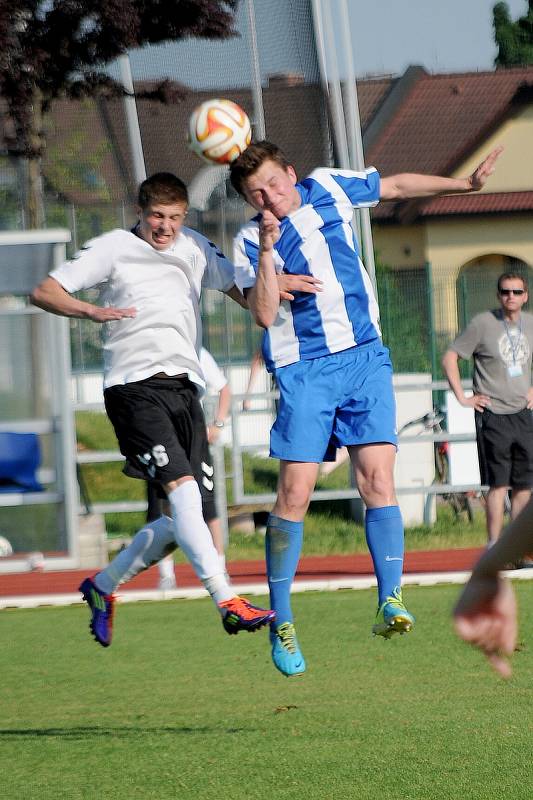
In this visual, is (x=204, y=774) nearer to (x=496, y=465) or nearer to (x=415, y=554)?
(x=496, y=465)

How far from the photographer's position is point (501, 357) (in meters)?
10.5

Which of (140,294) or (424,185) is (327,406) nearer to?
(140,294)

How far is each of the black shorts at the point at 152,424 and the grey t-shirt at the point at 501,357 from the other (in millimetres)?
4850

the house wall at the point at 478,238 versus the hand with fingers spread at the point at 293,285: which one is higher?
the house wall at the point at 478,238

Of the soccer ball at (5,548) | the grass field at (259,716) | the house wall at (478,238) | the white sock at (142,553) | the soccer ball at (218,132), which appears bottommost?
the grass field at (259,716)

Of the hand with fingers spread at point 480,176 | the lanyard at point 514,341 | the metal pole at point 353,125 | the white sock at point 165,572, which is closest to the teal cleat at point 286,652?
the hand with fingers spread at point 480,176

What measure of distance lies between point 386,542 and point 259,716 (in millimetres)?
924

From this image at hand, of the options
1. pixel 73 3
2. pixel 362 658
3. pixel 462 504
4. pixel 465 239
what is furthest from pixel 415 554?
pixel 465 239

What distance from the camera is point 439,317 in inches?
652

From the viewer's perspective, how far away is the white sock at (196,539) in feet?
18.6

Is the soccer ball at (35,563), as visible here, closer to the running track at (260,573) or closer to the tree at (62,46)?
the running track at (260,573)

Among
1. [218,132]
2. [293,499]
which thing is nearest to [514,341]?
[218,132]

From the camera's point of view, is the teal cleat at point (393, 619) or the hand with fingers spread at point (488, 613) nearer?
the hand with fingers spread at point (488, 613)

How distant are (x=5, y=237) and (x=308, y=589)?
4.02 metres
